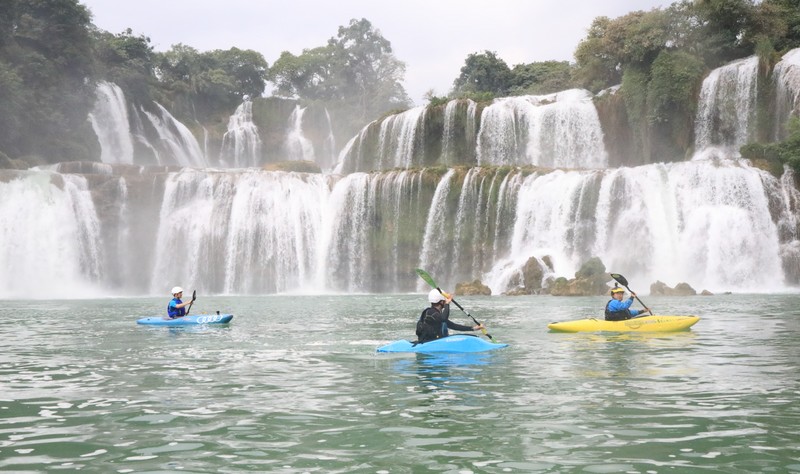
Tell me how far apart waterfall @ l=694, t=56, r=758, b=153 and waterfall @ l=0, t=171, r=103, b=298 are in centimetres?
3376

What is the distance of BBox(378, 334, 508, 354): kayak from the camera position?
1461cm

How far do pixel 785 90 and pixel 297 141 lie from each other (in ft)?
135

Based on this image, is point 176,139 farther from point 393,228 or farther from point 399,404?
point 399,404

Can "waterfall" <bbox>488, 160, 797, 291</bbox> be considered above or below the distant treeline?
below

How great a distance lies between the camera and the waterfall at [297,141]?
73.0m

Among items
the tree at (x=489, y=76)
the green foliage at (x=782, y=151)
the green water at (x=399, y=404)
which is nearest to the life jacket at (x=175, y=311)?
the green water at (x=399, y=404)

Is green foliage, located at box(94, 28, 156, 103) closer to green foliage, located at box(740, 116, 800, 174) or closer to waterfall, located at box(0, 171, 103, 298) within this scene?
waterfall, located at box(0, 171, 103, 298)

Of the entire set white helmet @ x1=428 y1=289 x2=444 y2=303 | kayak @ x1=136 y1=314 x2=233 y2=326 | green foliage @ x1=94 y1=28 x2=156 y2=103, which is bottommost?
kayak @ x1=136 y1=314 x2=233 y2=326

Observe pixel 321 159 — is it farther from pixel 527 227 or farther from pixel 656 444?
pixel 656 444

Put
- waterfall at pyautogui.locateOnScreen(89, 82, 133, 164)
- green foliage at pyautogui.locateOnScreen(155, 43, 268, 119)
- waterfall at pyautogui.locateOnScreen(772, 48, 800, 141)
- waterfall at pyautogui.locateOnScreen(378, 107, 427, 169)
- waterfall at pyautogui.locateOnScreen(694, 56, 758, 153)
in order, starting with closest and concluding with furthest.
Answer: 1. waterfall at pyautogui.locateOnScreen(772, 48, 800, 141)
2. waterfall at pyautogui.locateOnScreen(694, 56, 758, 153)
3. waterfall at pyautogui.locateOnScreen(378, 107, 427, 169)
4. waterfall at pyautogui.locateOnScreen(89, 82, 133, 164)
5. green foliage at pyautogui.locateOnScreen(155, 43, 268, 119)

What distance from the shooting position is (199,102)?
243 feet

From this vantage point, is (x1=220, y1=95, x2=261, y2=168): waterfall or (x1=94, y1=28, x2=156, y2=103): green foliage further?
(x1=220, y1=95, x2=261, y2=168): waterfall

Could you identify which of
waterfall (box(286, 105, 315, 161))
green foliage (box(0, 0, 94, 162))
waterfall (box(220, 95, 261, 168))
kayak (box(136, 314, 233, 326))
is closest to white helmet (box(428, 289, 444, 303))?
kayak (box(136, 314, 233, 326))

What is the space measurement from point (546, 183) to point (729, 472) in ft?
122
